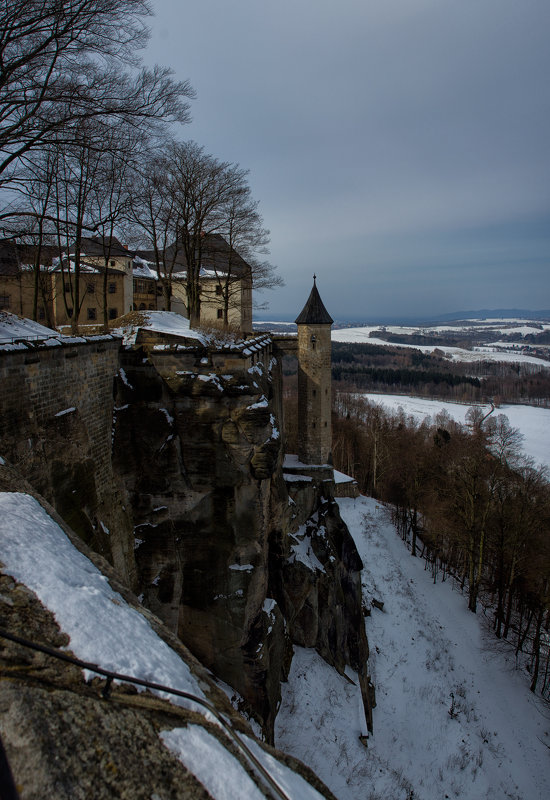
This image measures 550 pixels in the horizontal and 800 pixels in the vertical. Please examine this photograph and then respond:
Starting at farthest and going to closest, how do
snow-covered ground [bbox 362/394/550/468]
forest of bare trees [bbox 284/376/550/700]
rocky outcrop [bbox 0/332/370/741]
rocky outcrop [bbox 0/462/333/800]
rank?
snow-covered ground [bbox 362/394/550/468] < forest of bare trees [bbox 284/376/550/700] < rocky outcrop [bbox 0/332/370/741] < rocky outcrop [bbox 0/462/333/800]

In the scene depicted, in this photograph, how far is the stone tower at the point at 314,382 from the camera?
76.9 ft

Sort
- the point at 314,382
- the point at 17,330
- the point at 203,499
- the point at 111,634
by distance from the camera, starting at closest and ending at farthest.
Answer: the point at 111,634
the point at 17,330
the point at 203,499
the point at 314,382

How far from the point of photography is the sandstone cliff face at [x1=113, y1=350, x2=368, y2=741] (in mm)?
10977

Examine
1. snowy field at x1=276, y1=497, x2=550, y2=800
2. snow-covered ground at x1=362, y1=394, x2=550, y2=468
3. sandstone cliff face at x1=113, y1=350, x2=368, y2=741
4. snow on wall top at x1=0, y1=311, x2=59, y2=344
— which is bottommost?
snowy field at x1=276, y1=497, x2=550, y2=800

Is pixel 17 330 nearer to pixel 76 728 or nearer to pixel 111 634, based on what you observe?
pixel 111 634

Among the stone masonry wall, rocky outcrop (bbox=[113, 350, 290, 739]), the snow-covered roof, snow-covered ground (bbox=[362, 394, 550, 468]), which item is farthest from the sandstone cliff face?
snow-covered ground (bbox=[362, 394, 550, 468])

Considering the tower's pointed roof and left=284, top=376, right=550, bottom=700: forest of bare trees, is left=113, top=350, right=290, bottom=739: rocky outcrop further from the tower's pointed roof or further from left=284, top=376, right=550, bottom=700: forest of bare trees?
left=284, top=376, right=550, bottom=700: forest of bare trees

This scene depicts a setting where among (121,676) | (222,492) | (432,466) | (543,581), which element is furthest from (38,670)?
(432,466)

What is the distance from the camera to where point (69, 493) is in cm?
875

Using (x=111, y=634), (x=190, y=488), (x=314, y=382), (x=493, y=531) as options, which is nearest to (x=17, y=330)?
(x=190, y=488)

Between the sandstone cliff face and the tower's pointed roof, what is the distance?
37.2 feet

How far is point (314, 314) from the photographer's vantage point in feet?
77.8

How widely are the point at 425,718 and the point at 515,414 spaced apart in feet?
261

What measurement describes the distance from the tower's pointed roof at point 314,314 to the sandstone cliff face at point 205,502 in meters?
11.3
